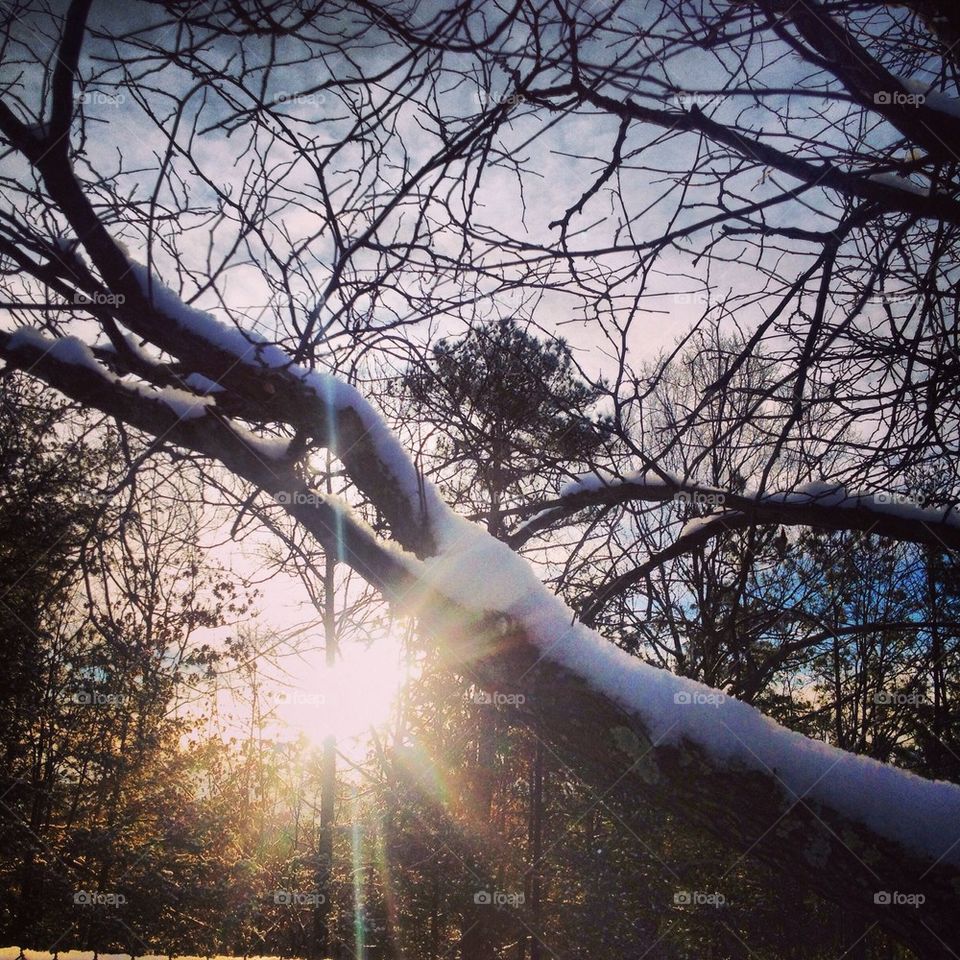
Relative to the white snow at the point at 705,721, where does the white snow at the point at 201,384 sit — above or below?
above

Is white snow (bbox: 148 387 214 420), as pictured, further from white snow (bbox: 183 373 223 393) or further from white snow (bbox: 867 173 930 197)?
white snow (bbox: 867 173 930 197)

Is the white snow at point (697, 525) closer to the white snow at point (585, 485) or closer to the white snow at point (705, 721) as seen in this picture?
the white snow at point (585, 485)

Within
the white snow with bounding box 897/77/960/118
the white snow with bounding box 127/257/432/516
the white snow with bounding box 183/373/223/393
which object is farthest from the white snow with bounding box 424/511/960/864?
the white snow with bounding box 897/77/960/118

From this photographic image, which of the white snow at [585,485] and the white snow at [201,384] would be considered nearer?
the white snow at [201,384]

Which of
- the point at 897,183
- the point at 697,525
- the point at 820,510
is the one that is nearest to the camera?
the point at 897,183

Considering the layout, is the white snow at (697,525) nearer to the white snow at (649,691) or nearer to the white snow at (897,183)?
the white snow at (649,691)

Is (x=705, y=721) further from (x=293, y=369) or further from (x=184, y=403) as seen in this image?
(x=184, y=403)

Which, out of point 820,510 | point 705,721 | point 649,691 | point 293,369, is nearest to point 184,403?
point 293,369

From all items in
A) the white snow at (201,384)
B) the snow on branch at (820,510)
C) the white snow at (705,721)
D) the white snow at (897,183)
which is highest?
the white snow at (897,183)

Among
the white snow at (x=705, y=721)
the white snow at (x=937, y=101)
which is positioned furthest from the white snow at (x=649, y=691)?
the white snow at (x=937, y=101)

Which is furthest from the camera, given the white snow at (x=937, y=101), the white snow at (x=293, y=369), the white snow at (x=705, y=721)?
the white snow at (x=293, y=369)

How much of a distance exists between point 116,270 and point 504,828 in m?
8.58

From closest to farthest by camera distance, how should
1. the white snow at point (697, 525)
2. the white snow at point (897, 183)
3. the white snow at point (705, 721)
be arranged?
the white snow at point (705, 721)
the white snow at point (897, 183)
the white snow at point (697, 525)

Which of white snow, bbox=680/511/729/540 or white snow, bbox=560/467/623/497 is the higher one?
white snow, bbox=560/467/623/497
